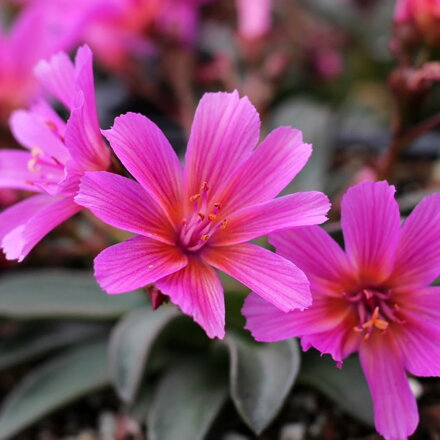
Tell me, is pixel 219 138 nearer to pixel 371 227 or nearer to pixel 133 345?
pixel 371 227

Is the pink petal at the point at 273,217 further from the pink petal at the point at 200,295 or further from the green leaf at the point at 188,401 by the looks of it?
the green leaf at the point at 188,401


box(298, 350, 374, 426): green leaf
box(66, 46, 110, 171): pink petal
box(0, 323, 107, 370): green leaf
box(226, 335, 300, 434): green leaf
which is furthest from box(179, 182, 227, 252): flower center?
box(0, 323, 107, 370): green leaf

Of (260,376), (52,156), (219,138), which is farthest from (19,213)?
(260,376)

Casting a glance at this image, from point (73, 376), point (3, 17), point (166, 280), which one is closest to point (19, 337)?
point (73, 376)

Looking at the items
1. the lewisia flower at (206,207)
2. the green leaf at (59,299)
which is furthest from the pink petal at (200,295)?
the green leaf at (59,299)

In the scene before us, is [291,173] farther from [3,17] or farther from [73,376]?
[3,17]

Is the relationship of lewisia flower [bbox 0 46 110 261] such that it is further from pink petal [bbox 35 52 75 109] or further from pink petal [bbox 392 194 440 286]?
pink petal [bbox 392 194 440 286]
